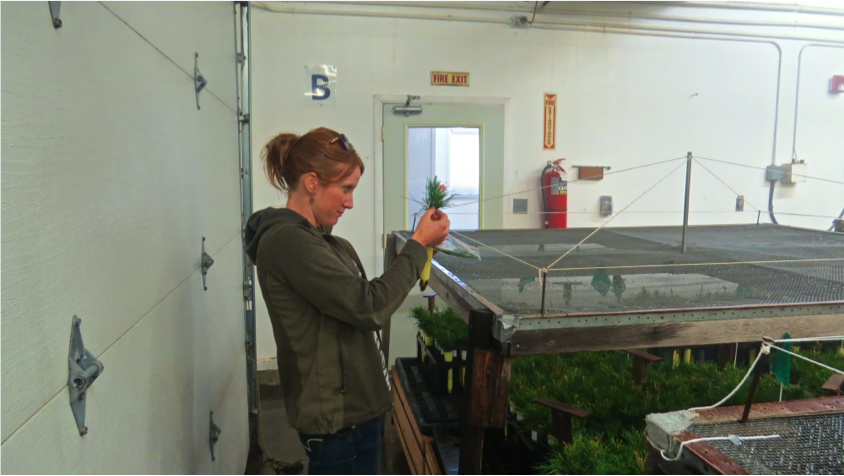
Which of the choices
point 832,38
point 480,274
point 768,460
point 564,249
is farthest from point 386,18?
point 832,38

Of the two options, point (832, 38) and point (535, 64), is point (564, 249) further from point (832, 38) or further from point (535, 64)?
point (832, 38)

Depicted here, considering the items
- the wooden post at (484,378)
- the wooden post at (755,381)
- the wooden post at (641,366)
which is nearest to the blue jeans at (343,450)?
the wooden post at (484,378)

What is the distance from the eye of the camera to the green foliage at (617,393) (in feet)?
4.15

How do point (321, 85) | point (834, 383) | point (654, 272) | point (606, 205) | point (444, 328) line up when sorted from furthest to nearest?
A: point (606, 205) → point (321, 85) → point (444, 328) → point (654, 272) → point (834, 383)

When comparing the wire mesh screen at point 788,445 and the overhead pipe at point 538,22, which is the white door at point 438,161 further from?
the wire mesh screen at point 788,445

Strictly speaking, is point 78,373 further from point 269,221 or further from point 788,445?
point 788,445

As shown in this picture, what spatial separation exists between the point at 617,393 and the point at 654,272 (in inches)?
17.8

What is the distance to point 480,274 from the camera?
159cm

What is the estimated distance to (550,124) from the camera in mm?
3908

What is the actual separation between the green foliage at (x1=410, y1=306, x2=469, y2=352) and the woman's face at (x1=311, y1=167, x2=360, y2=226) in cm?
93

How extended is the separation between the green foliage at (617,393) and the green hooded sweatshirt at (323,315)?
553mm

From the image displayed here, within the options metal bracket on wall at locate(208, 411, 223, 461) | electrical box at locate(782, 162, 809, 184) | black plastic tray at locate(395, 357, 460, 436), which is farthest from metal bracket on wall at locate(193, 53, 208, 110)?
electrical box at locate(782, 162, 809, 184)

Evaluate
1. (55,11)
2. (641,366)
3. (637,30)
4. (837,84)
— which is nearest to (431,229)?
(55,11)

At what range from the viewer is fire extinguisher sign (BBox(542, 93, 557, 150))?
3.89 m
